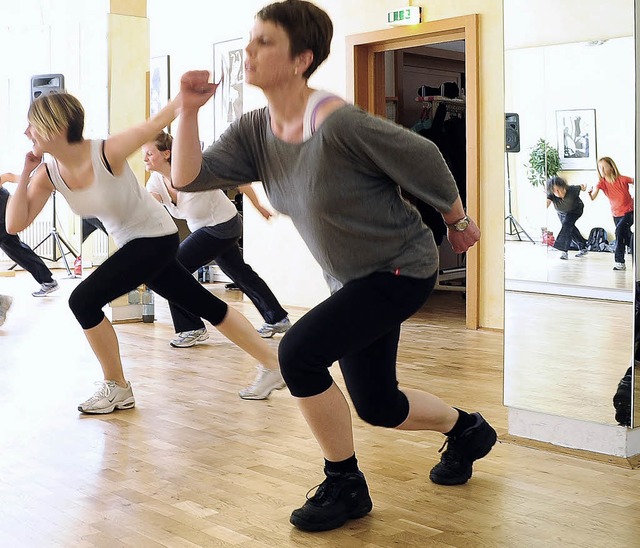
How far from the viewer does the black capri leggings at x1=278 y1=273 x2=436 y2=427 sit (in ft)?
7.71

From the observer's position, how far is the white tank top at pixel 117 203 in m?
3.70

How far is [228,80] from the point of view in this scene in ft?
29.9

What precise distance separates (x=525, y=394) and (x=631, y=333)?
47cm

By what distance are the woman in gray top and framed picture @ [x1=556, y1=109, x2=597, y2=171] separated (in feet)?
3.24

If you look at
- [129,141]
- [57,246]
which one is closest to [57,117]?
[129,141]

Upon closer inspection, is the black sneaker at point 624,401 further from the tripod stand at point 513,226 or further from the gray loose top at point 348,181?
the gray loose top at point 348,181

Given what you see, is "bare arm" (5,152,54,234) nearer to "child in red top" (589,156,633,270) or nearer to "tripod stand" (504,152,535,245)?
"tripod stand" (504,152,535,245)

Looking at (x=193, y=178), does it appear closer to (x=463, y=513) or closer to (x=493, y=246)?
(x=463, y=513)

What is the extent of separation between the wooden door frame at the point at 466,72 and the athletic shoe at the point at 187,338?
1.82 m

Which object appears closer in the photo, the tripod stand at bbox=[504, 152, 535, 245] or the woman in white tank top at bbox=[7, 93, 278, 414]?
the tripod stand at bbox=[504, 152, 535, 245]

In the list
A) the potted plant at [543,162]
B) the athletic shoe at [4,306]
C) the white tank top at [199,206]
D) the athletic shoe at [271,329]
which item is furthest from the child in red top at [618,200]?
the athletic shoe at [4,306]

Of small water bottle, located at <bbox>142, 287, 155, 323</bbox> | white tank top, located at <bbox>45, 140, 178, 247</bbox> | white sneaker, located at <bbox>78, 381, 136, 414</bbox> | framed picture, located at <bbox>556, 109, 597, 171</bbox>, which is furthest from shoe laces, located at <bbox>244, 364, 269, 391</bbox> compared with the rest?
small water bottle, located at <bbox>142, 287, 155, 323</bbox>

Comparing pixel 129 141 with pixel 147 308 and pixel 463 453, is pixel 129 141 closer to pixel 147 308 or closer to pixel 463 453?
pixel 463 453

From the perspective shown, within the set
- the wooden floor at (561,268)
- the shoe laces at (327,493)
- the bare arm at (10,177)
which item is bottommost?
the shoe laces at (327,493)
